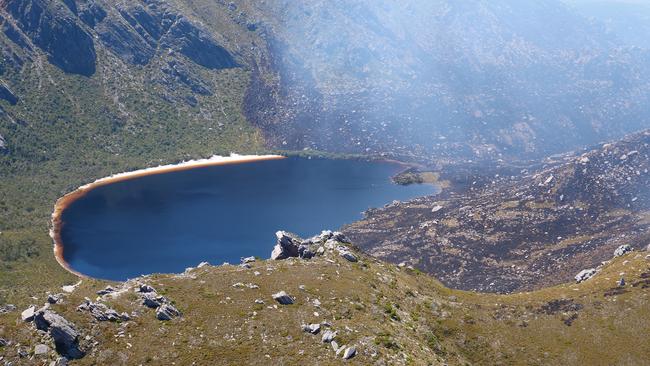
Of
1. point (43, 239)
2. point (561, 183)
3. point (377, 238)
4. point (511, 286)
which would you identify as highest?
point (561, 183)

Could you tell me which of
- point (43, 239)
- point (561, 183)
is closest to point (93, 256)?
point (43, 239)

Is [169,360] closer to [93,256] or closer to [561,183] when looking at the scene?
[93,256]

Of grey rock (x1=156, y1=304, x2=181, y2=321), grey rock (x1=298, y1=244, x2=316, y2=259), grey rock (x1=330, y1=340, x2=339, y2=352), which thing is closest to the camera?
grey rock (x1=330, y1=340, x2=339, y2=352)

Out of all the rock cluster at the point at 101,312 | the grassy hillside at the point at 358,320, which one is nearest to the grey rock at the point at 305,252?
the grassy hillside at the point at 358,320

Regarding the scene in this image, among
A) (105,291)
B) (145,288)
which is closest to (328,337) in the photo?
(145,288)

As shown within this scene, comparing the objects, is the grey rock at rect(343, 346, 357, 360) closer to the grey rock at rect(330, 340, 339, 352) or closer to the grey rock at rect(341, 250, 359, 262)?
the grey rock at rect(330, 340, 339, 352)

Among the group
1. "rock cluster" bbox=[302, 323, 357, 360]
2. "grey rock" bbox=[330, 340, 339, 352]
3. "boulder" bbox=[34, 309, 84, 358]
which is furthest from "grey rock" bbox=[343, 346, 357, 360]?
"boulder" bbox=[34, 309, 84, 358]
